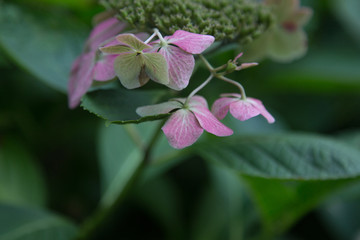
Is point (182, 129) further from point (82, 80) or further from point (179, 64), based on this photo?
point (82, 80)

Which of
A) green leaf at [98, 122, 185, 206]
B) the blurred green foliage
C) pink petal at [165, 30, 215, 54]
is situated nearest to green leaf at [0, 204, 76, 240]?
the blurred green foliage

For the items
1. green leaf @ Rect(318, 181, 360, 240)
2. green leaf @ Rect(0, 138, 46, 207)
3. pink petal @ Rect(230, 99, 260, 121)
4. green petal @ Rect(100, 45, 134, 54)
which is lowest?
green leaf @ Rect(318, 181, 360, 240)

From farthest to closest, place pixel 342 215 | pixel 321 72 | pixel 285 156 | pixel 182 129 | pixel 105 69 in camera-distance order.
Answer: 1. pixel 321 72
2. pixel 342 215
3. pixel 285 156
4. pixel 105 69
5. pixel 182 129

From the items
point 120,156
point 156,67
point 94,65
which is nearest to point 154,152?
point 120,156

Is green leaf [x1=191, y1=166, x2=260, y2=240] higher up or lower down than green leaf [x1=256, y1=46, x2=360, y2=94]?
lower down

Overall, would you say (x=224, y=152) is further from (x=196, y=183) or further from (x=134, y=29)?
(x=196, y=183)

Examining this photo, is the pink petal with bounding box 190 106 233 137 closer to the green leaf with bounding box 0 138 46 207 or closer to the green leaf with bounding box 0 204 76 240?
the green leaf with bounding box 0 204 76 240

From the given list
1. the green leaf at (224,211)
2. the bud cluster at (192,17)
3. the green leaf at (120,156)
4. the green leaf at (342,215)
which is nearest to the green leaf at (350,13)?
the green leaf at (342,215)
